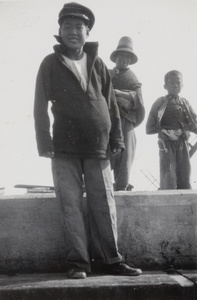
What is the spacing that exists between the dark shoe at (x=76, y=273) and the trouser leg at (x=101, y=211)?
281 mm

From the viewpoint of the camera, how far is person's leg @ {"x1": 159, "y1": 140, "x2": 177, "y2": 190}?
5.53m

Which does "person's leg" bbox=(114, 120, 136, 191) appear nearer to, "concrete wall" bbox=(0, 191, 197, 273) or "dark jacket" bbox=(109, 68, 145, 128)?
"dark jacket" bbox=(109, 68, 145, 128)

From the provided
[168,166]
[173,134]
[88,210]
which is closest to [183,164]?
[168,166]

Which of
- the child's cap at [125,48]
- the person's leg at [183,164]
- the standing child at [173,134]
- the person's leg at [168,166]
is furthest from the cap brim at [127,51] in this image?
the person's leg at [183,164]

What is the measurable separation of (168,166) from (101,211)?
2.55 metres

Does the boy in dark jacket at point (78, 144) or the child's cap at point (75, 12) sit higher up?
the child's cap at point (75, 12)

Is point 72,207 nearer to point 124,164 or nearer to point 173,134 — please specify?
point 124,164

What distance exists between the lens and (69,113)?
3.27 m

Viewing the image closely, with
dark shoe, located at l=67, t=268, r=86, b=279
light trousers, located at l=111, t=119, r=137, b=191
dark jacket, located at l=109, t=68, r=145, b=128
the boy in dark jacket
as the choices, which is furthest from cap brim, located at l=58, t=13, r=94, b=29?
dark shoe, located at l=67, t=268, r=86, b=279

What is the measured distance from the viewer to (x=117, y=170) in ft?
14.8

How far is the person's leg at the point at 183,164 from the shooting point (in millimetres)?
5574

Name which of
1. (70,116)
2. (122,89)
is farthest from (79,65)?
(122,89)

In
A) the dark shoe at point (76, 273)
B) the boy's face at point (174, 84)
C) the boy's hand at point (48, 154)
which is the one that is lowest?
the dark shoe at point (76, 273)

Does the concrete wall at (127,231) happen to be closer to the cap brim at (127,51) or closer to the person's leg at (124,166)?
the person's leg at (124,166)
